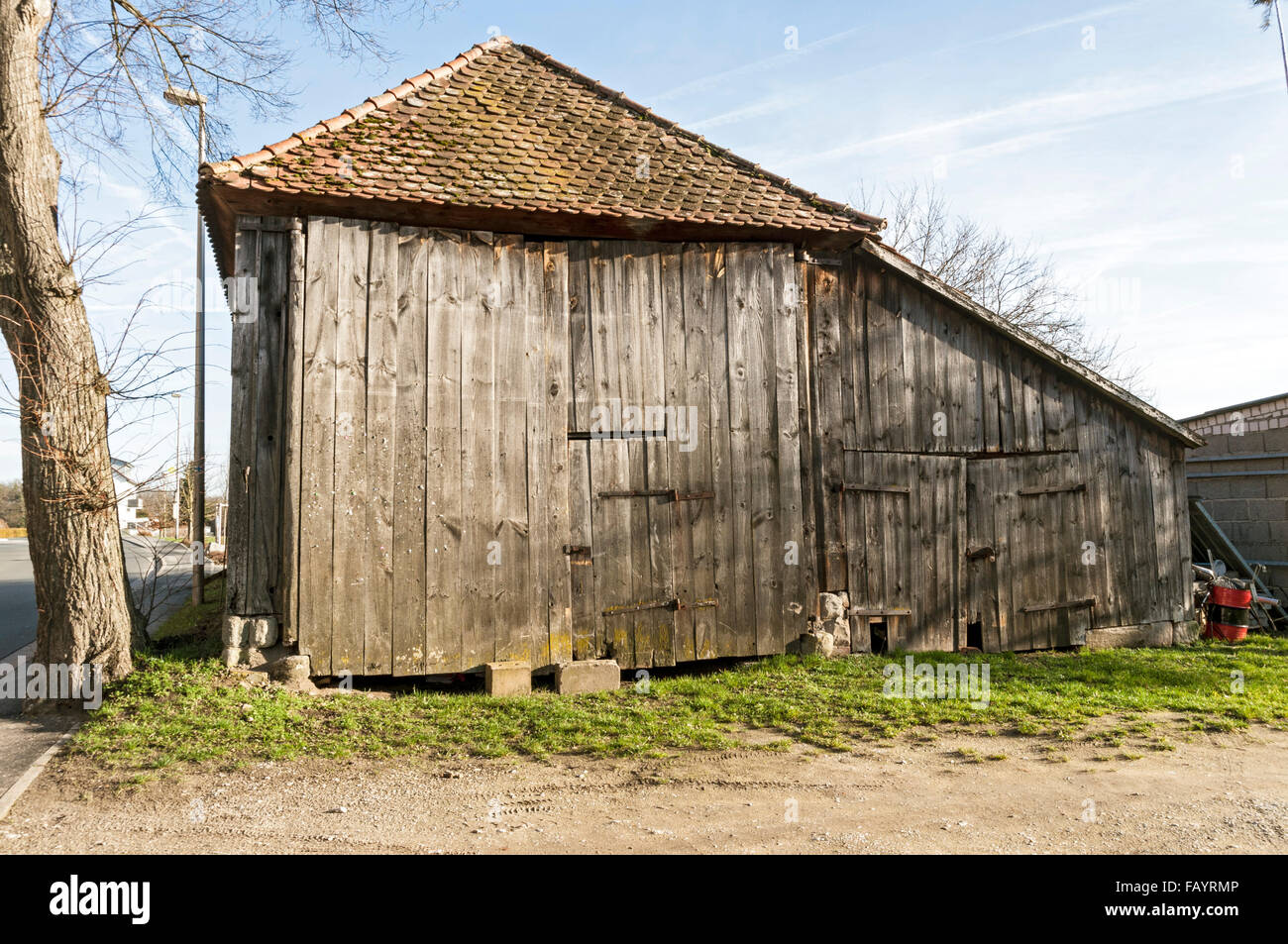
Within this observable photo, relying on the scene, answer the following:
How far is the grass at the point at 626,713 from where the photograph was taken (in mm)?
5523

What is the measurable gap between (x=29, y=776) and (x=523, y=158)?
6.21 meters

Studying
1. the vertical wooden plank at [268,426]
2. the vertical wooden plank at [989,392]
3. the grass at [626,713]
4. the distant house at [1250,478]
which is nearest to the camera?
the grass at [626,713]

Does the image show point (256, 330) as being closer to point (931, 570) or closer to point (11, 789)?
point (11, 789)

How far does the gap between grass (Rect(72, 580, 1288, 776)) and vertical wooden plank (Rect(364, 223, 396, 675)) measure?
56cm

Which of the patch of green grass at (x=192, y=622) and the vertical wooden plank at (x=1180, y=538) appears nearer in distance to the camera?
the patch of green grass at (x=192, y=622)

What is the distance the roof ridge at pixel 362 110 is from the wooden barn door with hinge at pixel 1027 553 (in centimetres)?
722

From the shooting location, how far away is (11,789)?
4742 mm

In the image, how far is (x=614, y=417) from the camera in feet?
25.0

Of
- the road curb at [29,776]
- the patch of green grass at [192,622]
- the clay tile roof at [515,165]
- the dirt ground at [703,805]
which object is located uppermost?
the clay tile roof at [515,165]

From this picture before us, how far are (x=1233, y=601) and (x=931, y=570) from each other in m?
4.77

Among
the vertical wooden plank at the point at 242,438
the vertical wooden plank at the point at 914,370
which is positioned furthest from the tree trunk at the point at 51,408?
the vertical wooden plank at the point at 914,370

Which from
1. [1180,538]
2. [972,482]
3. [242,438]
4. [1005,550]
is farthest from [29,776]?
[1180,538]

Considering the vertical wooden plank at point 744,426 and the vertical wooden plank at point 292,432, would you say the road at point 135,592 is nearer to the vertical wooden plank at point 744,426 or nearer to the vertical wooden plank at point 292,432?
the vertical wooden plank at point 292,432
